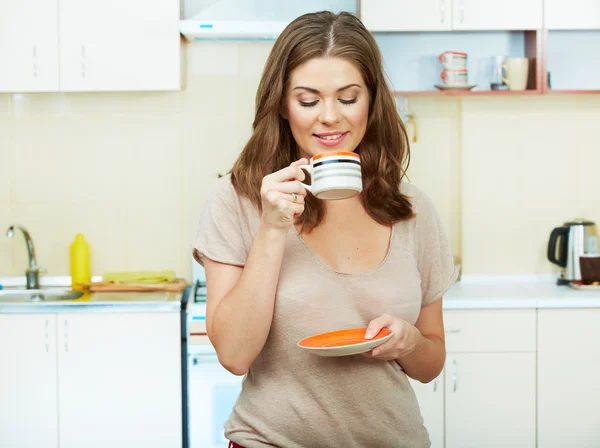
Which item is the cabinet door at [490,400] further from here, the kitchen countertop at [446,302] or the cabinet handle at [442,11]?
the cabinet handle at [442,11]

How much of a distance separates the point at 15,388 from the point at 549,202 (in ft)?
8.06

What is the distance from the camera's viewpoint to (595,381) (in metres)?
3.20

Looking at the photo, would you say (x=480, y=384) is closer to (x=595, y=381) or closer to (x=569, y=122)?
(x=595, y=381)

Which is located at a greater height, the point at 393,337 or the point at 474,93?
the point at 474,93

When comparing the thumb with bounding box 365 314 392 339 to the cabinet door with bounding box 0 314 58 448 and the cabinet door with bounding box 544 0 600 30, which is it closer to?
the cabinet door with bounding box 0 314 58 448

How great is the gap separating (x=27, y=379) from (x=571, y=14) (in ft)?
8.82

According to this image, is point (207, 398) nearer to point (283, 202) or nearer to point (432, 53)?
point (432, 53)

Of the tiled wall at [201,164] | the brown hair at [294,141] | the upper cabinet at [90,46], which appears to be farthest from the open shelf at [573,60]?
the brown hair at [294,141]

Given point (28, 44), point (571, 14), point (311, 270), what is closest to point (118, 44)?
point (28, 44)

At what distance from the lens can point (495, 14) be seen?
3.34m

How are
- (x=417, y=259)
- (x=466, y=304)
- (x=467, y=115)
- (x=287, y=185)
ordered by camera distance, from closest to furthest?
(x=287, y=185)
(x=417, y=259)
(x=466, y=304)
(x=467, y=115)

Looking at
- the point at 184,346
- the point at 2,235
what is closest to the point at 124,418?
the point at 184,346

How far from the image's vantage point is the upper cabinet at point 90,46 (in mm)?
3305

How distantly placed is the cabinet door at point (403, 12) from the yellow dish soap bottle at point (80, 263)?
159 cm
